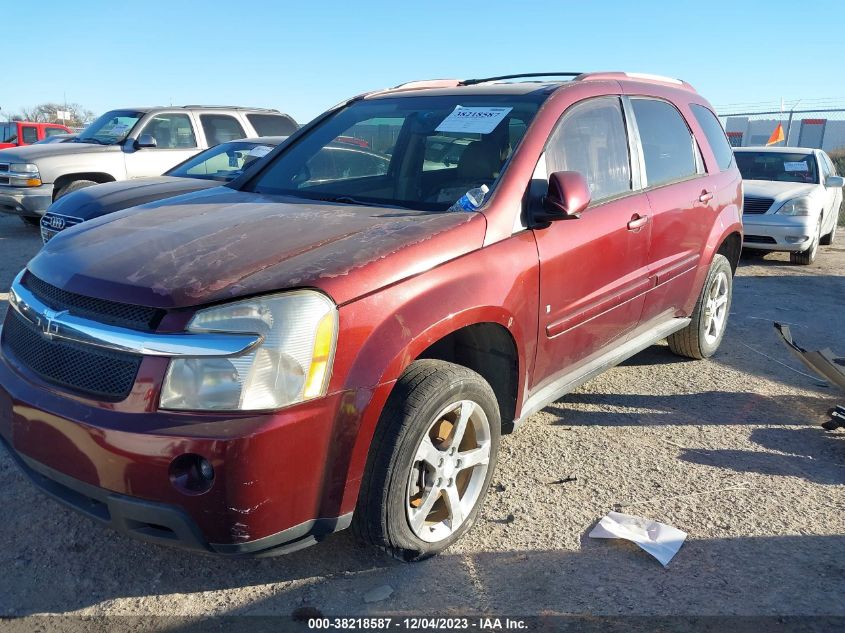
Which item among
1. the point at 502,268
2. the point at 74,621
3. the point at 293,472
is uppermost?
the point at 502,268

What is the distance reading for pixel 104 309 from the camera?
91.9 inches

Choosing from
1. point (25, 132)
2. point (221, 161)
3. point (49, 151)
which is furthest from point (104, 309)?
point (25, 132)

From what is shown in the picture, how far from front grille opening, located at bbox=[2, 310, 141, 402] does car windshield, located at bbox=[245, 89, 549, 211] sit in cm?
142

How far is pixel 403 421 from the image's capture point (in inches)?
97.2

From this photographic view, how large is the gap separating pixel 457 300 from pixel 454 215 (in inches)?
17.1

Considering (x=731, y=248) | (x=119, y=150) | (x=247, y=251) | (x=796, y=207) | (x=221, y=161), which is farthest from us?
(x=119, y=150)

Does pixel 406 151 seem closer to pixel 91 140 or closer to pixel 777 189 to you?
pixel 777 189

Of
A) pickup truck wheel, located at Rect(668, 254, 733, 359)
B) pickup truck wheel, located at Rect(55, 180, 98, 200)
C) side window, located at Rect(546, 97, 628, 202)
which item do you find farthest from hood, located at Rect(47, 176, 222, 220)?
pickup truck wheel, located at Rect(668, 254, 733, 359)

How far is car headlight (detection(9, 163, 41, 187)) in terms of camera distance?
952 centimetres

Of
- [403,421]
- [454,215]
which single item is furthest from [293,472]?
[454,215]

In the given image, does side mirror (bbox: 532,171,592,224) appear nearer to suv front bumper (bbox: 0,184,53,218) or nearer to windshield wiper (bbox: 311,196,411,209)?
windshield wiper (bbox: 311,196,411,209)

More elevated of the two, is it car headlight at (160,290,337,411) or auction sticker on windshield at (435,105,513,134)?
auction sticker on windshield at (435,105,513,134)

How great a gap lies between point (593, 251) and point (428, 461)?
135 cm

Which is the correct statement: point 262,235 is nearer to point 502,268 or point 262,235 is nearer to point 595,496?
point 502,268
